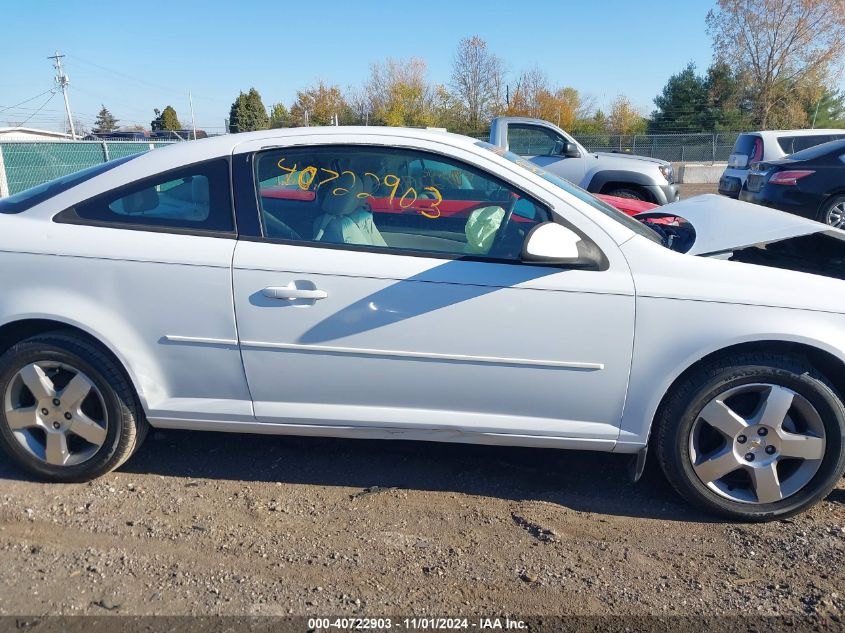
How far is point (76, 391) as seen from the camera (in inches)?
122

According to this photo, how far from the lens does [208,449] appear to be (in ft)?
12.1

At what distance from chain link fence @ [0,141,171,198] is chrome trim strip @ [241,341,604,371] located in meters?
9.96

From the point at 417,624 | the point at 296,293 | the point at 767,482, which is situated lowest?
the point at 417,624

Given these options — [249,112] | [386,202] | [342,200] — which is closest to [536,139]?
[386,202]

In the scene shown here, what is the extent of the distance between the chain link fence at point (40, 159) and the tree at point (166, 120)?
29.3 m

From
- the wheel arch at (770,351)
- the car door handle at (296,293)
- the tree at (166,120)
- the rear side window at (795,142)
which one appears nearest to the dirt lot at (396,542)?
the wheel arch at (770,351)

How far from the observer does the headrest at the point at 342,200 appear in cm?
317

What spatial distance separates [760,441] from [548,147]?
838 centimetres

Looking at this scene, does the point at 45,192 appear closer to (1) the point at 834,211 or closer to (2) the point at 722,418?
(2) the point at 722,418

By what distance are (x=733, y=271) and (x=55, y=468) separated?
3.26m

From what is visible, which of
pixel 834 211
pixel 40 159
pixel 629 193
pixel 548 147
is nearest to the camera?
pixel 834 211

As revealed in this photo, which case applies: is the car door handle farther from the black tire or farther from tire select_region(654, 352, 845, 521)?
the black tire

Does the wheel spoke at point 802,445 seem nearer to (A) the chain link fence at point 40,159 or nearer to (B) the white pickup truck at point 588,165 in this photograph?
(B) the white pickup truck at point 588,165

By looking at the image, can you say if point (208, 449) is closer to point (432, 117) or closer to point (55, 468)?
point (55, 468)
